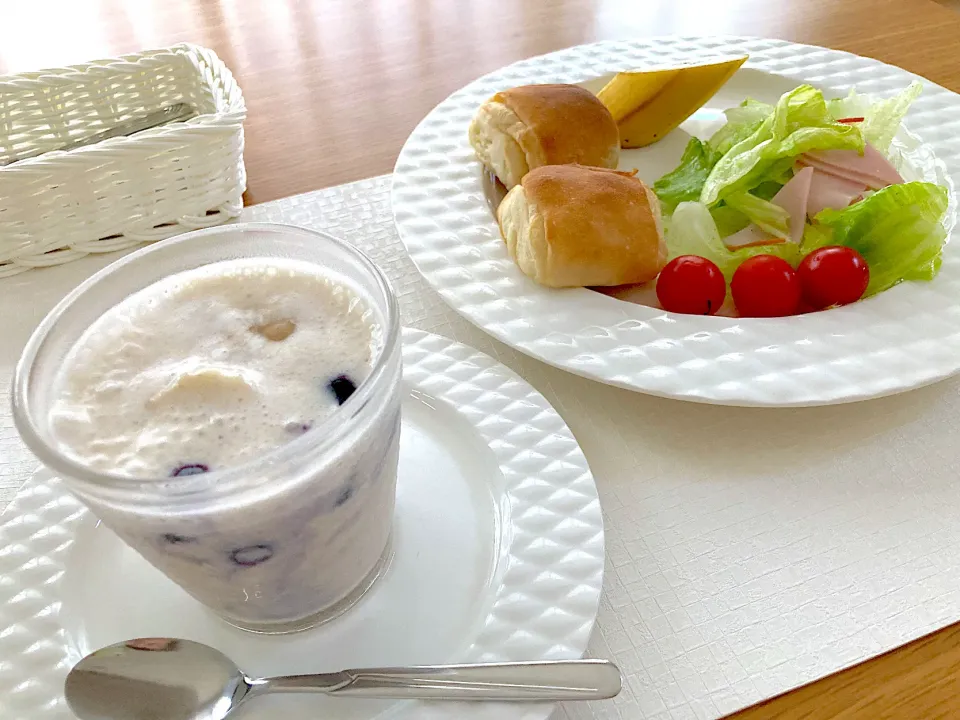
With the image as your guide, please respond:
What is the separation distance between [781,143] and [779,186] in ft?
0.23

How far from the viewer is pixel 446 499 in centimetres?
69

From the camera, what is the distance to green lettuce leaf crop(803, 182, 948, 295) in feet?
3.10

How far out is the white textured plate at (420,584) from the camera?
56cm

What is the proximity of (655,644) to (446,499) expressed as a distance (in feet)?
0.70

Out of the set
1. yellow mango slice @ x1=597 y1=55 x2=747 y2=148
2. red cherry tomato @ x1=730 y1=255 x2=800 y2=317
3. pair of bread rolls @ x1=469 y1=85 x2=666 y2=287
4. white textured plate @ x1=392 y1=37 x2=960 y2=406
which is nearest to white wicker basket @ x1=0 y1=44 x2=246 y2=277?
white textured plate @ x1=392 y1=37 x2=960 y2=406

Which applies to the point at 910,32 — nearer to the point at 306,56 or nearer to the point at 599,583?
the point at 306,56

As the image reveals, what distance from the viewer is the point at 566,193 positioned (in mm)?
978

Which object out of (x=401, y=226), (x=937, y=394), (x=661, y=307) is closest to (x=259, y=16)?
(x=401, y=226)

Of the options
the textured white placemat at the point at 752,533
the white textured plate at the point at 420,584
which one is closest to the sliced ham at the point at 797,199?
the textured white placemat at the point at 752,533

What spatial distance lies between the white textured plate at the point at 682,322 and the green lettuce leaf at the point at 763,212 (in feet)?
0.69

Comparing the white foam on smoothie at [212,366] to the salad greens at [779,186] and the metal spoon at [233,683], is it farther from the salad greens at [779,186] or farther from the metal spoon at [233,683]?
the salad greens at [779,186]

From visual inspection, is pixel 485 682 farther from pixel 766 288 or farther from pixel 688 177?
pixel 688 177

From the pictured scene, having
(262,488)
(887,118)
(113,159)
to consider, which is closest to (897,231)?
(887,118)

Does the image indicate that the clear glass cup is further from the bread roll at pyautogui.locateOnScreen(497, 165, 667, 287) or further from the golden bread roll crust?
the golden bread roll crust
